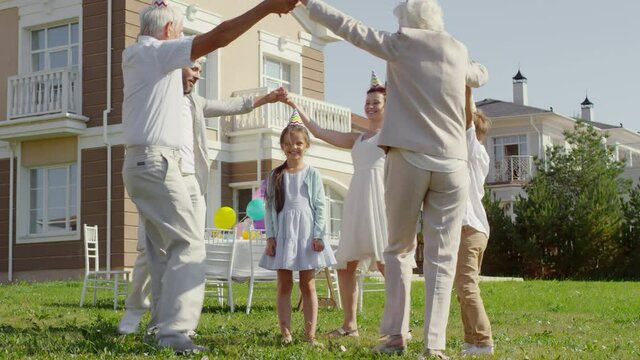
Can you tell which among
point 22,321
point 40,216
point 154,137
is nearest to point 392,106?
point 154,137

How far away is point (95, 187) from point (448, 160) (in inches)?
669

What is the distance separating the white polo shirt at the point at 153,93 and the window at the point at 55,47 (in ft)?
55.7

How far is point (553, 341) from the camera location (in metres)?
7.96

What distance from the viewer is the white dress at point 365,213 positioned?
8391mm

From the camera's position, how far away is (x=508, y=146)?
4603 cm

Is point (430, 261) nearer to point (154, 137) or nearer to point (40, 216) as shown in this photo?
point (154, 137)

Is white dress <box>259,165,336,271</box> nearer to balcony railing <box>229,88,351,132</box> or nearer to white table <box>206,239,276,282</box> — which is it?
white table <box>206,239,276,282</box>

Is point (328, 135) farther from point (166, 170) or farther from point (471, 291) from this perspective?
point (166, 170)

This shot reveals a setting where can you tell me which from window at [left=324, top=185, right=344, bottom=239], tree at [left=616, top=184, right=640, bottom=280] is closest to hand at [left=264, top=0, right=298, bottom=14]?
window at [left=324, top=185, right=344, bottom=239]

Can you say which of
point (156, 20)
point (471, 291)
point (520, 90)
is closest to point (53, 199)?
point (156, 20)

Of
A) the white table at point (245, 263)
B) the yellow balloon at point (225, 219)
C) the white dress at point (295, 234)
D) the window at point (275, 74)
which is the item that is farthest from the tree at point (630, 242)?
the white dress at point (295, 234)

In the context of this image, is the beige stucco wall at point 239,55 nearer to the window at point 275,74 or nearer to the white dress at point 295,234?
the window at point 275,74

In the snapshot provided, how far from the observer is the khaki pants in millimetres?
6605

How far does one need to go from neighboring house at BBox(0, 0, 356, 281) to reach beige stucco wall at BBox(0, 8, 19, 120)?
23 mm
